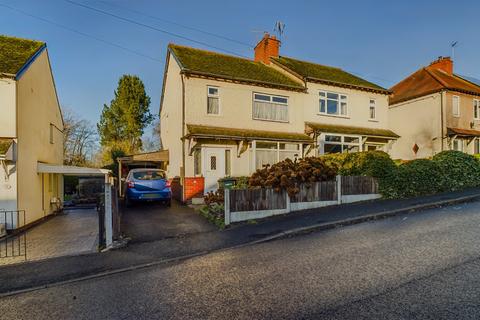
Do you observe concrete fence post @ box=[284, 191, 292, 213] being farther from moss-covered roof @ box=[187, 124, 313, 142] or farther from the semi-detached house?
moss-covered roof @ box=[187, 124, 313, 142]

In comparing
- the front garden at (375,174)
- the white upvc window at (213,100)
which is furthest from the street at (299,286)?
the white upvc window at (213,100)

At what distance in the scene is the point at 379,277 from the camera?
173 inches

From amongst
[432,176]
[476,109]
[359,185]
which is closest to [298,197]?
[359,185]

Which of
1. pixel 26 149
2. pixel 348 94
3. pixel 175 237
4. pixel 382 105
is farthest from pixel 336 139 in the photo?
pixel 26 149

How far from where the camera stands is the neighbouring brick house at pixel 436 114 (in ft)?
69.0

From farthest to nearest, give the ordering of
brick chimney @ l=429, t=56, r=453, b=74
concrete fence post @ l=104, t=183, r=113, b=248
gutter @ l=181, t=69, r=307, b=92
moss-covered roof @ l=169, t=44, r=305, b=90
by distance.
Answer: brick chimney @ l=429, t=56, r=453, b=74, moss-covered roof @ l=169, t=44, r=305, b=90, gutter @ l=181, t=69, r=307, b=92, concrete fence post @ l=104, t=183, r=113, b=248

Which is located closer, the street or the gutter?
the street

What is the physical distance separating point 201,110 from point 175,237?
8026mm

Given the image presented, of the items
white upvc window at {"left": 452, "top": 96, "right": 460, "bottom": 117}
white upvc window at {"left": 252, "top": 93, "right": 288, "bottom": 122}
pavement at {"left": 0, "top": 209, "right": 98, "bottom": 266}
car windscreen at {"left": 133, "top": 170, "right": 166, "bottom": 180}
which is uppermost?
white upvc window at {"left": 452, "top": 96, "right": 460, "bottom": 117}

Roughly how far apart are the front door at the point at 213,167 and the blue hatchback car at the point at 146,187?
95.3 inches

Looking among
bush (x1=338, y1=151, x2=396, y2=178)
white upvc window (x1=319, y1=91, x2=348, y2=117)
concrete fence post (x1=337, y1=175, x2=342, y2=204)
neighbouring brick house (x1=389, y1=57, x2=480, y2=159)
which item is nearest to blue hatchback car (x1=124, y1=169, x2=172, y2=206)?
concrete fence post (x1=337, y1=175, x2=342, y2=204)

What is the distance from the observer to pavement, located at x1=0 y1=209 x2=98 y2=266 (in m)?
6.84

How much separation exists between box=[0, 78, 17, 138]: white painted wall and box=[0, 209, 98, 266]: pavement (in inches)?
131

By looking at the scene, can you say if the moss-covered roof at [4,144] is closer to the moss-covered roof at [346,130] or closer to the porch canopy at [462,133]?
the moss-covered roof at [346,130]
